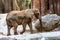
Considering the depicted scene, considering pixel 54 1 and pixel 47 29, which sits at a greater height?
pixel 54 1

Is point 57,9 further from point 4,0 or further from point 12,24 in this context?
point 4,0

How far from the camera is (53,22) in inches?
271

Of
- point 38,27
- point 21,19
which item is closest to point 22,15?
point 21,19

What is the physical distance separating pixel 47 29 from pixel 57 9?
4.72 ft

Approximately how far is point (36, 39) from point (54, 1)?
395 cm

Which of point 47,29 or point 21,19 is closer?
point 21,19

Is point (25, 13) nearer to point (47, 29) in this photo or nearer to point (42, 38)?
point (47, 29)

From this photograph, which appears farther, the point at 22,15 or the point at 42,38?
the point at 22,15

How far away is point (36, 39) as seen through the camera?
4414 mm

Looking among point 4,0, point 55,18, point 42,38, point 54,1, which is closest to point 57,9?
point 54,1

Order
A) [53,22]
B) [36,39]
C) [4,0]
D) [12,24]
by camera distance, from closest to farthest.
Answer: [36,39]
[12,24]
[53,22]
[4,0]

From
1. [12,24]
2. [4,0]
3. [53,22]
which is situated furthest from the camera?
[4,0]

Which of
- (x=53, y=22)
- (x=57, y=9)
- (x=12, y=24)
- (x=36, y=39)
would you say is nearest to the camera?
(x=36, y=39)

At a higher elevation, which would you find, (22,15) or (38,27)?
(22,15)
